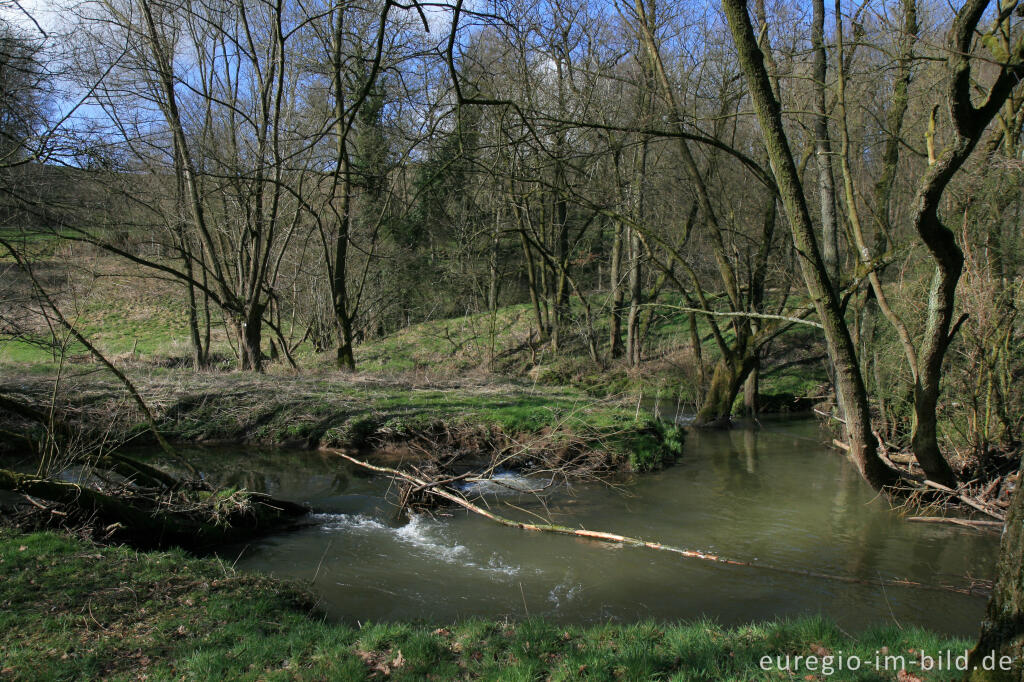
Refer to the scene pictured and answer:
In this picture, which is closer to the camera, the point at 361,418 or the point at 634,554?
the point at 634,554

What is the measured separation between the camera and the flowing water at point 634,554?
6.10 m

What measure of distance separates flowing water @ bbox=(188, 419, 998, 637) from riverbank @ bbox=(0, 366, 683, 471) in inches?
38.5

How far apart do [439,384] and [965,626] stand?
1186 cm

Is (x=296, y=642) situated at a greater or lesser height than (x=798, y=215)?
lesser

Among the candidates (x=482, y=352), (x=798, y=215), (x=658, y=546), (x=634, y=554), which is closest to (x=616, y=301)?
(x=482, y=352)

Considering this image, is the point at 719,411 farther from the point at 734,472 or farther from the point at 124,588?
the point at 124,588

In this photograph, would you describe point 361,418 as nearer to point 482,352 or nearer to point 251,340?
point 251,340

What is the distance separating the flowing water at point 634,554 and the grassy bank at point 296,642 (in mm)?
855

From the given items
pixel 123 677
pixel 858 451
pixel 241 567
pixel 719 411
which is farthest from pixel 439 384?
pixel 123 677

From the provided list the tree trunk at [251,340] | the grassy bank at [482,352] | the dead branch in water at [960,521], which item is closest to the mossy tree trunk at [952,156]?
the dead branch in water at [960,521]

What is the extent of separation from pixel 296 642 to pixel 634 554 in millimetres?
4025

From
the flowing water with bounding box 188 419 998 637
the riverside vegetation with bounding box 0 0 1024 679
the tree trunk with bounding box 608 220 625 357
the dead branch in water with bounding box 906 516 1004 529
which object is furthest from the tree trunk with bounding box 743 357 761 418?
the dead branch in water with bounding box 906 516 1004 529

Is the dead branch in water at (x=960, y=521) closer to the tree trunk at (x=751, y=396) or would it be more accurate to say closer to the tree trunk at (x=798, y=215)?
the tree trunk at (x=798, y=215)

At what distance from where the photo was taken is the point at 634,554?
24.2 ft
